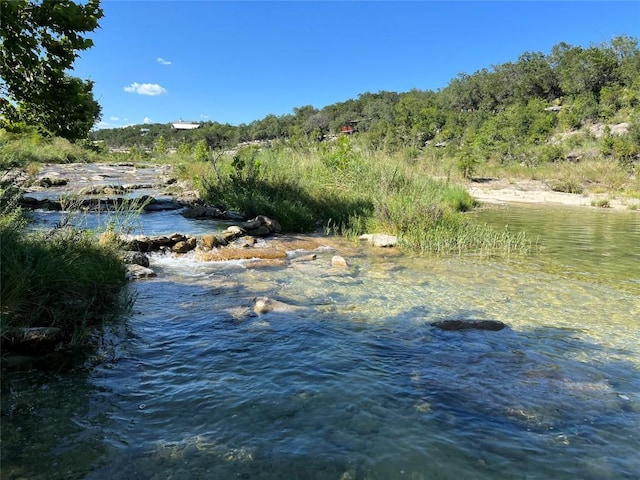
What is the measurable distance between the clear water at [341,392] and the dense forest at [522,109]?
12.9m

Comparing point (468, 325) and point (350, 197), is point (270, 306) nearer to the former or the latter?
point (468, 325)

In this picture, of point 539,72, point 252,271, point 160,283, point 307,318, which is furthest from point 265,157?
point 539,72

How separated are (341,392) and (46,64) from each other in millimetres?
6547

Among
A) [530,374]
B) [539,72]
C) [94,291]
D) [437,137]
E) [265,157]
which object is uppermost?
[539,72]

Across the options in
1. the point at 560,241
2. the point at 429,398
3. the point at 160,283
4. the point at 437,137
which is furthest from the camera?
the point at 437,137

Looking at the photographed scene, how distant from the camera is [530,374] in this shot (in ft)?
12.6

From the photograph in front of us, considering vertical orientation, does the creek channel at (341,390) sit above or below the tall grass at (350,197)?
below

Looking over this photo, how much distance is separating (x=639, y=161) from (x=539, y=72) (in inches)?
1407

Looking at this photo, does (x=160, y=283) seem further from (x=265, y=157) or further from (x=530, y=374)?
(x=265, y=157)

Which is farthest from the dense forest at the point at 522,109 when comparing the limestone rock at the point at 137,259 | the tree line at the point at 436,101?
the limestone rock at the point at 137,259

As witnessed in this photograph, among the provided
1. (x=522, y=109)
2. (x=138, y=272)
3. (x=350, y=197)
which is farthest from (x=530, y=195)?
(x=522, y=109)

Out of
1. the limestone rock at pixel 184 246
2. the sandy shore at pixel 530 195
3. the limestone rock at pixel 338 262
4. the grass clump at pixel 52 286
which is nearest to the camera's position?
the grass clump at pixel 52 286

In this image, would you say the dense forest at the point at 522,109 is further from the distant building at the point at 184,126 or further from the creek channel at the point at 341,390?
the distant building at the point at 184,126

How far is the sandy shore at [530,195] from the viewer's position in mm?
19359
